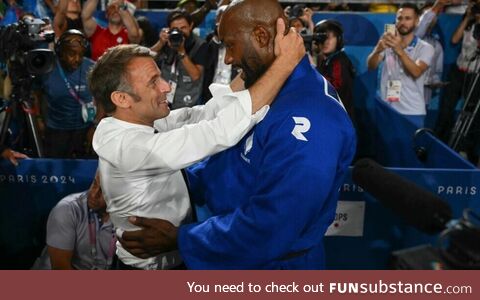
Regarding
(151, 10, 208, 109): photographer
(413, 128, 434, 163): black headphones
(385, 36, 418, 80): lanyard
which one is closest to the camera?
(413, 128, 434, 163): black headphones

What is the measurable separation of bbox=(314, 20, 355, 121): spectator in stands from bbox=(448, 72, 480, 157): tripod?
3.56 ft

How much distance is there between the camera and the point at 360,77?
20.5 feet

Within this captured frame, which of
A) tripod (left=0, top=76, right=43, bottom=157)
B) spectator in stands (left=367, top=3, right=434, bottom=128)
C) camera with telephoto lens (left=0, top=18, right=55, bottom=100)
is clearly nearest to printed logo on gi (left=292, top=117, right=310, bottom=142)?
camera with telephoto lens (left=0, top=18, right=55, bottom=100)

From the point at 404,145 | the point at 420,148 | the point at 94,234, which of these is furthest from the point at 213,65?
the point at 94,234

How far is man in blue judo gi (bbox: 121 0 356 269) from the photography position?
150cm

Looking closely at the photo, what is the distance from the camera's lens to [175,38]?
4637mm

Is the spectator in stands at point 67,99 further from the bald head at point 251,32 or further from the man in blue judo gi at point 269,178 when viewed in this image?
the bald head at point 251,32

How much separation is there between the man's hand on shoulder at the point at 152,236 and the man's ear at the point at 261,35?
0.65m

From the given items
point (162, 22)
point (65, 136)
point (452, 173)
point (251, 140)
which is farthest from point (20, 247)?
point (162, 22)

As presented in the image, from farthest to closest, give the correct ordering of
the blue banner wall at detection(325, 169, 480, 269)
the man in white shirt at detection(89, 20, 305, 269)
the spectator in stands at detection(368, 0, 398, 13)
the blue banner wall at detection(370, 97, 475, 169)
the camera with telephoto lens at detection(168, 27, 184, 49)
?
the spectator in stands at detection(368, 0, 398, 13) → the camera with telephoto lens at detection(168, 27, 184, 49) → the blue banner wall at detection(370, 97, 475, 169) → the blue banner wall at detection(325, 169, 480, 269) → the man in white shirt at detection(89, 20, 305, 269)

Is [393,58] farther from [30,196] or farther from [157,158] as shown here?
[157,158]

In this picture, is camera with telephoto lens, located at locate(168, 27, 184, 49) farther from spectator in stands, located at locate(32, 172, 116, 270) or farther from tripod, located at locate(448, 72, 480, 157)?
tripod, located at locate(448, 72, 480, 157)

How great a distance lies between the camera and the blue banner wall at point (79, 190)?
116 inches

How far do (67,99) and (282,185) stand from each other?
10.2ft
